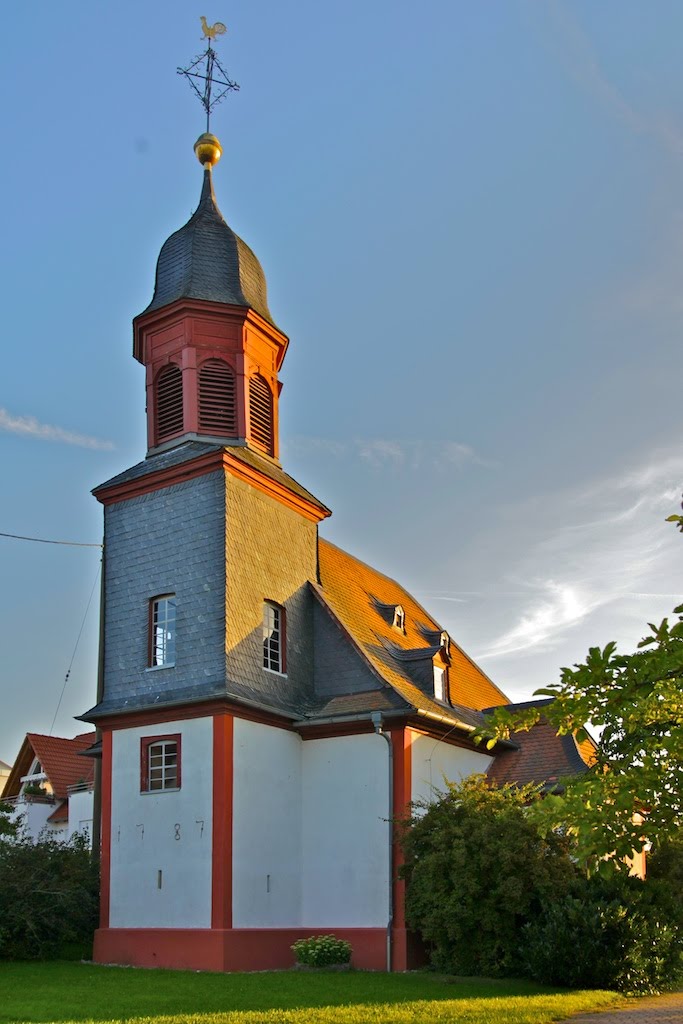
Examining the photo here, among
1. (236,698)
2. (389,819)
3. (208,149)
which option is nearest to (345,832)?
(389,819)

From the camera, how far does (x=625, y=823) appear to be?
8.93m

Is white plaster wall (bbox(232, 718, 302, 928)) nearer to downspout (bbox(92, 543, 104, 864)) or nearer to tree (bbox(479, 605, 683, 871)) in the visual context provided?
downspout (bbox(92, 543, 104, 864))

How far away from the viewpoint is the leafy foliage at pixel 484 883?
1816cm

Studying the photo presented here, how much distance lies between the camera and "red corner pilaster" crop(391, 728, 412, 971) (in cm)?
1984

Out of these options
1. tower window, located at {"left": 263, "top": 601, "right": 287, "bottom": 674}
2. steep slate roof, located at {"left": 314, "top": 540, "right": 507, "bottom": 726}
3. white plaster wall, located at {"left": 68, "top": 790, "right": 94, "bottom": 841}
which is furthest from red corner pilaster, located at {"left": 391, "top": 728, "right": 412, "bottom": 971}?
white plaster wall, located at {"left": 68, "top": 790, "right": 94, "bottom": 841}

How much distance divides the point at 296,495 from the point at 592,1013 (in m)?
12.9

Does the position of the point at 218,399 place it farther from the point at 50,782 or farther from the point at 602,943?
the point at 50,782

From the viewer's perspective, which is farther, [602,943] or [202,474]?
[202,474]

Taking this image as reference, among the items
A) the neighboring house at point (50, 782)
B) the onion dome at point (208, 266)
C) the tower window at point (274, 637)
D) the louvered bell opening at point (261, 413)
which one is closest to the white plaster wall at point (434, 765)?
the tower window at point (274, 637)

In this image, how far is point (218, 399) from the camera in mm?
24016

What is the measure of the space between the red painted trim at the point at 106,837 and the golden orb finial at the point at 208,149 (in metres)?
14.6

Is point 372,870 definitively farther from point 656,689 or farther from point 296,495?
point 656,689

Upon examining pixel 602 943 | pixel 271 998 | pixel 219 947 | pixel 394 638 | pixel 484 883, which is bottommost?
pixel 219 947

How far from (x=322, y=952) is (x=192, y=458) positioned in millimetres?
10102
